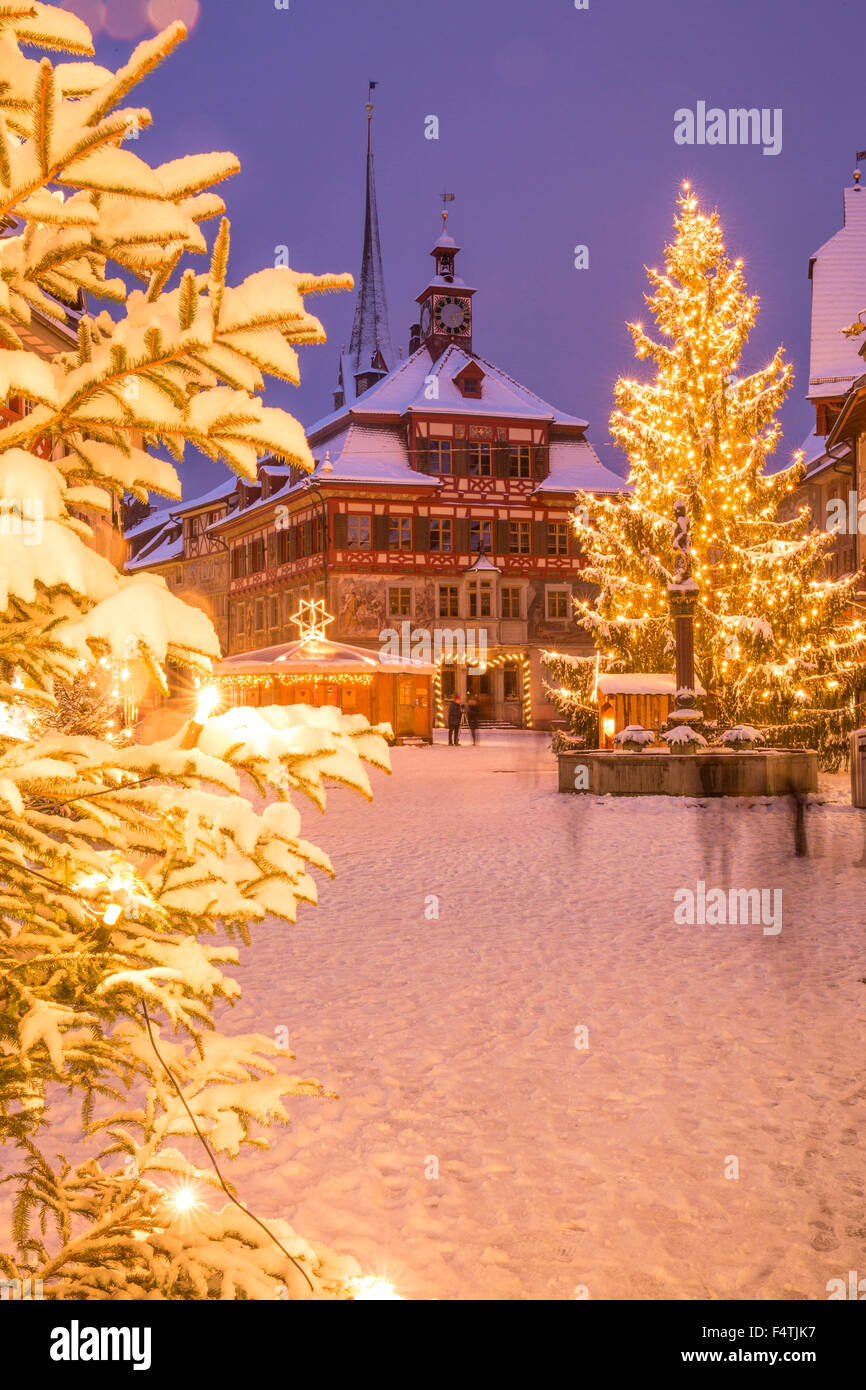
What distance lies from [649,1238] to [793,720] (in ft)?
60.8

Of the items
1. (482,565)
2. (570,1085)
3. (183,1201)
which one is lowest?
(570,1085)

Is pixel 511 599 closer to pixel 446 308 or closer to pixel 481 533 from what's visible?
pixel 481 533

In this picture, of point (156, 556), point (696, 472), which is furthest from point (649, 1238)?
point (156, 556)

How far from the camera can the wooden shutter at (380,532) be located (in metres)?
40.8

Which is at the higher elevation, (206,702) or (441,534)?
(441,534)

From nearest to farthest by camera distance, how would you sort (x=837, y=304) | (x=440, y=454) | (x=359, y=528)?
1. (x=837, y=304)
2. (x=359, y=528)
3. (x=440, y=454)

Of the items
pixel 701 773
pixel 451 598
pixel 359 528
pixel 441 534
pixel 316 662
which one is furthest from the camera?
pixel 451 598

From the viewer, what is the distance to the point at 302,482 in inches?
1563

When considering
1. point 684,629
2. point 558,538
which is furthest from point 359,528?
point 684,629

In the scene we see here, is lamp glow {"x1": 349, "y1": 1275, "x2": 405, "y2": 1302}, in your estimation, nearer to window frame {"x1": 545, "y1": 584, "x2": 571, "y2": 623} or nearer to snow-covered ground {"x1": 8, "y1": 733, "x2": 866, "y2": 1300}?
snow-covered ground {"x1": 8, "y1": 733, "x2": 866, "y2": 1300}

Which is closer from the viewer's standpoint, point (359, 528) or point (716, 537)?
point (716, 537)

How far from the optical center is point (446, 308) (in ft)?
144

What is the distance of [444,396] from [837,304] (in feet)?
51.4
